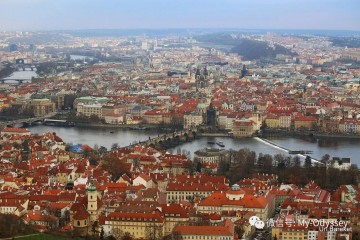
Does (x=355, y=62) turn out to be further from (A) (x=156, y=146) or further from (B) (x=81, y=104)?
(A) (x=156, y=146)

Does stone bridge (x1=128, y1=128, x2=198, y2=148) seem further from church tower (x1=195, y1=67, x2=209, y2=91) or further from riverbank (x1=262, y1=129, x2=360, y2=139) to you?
church tower (x1=195, y1=67, x2=209, y2=91)

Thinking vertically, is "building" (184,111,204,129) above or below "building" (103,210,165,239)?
below

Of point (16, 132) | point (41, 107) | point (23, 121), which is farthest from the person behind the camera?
point (41, 107)

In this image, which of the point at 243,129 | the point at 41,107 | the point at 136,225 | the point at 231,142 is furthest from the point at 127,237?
the point at 41,107

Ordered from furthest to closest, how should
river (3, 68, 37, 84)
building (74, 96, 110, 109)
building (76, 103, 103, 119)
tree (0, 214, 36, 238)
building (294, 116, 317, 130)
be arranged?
1. river (3, 68, 37, 84)
2. building (74, 96, 110, 109)
3. building (76, 103, 103, 119)
4. building (294, 116, 317, 130)
5. tree (0, 214, 36, 238)

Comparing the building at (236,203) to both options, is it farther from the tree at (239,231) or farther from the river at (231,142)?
the river at (231,142)

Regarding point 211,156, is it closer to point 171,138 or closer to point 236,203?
point 171,138

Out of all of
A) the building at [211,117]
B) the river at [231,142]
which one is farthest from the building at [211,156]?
the building at [211,117]

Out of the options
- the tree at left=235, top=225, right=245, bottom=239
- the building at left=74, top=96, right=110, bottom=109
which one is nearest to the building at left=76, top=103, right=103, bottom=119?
the building at left=74, top=96, right=110, bottom=109
